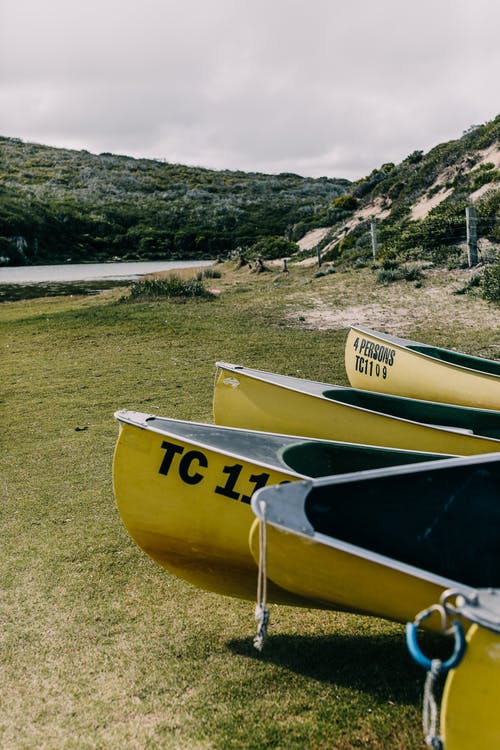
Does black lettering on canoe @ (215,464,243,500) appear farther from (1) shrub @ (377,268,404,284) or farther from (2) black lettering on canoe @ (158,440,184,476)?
(1) shrub @ (377,268,404,284)

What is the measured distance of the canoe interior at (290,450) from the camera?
3.67 meters

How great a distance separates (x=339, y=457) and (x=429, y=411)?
209 centimetres

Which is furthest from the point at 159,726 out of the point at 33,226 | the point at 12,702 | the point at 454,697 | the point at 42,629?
the point at 33,226

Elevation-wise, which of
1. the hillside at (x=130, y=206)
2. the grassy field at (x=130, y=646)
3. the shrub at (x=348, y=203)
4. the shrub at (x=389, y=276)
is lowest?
the grassy field at (x=130, y=646)

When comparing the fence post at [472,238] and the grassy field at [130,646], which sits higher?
the fence post at [472,238]

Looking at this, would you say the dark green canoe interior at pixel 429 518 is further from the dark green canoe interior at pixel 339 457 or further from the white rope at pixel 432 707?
the white rope at pixel 432 707

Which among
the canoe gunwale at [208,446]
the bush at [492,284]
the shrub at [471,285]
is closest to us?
the canoe gunwale at [208,446]

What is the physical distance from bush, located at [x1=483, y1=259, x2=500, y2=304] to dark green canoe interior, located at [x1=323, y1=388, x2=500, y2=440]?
29.8 feet

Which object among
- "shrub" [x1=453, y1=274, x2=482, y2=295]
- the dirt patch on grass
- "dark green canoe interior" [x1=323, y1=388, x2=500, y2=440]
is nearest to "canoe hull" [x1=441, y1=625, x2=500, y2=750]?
"dark green canoe interior" [x1=323, y1=388, x2=500, y2=440]

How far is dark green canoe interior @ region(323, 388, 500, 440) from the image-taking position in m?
5.68

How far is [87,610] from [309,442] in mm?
1849

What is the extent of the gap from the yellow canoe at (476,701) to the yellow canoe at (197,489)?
4.20ft

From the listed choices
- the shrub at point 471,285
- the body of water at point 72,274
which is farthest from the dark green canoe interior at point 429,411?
the body of water at point 72,274

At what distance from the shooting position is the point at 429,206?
27188 mm
